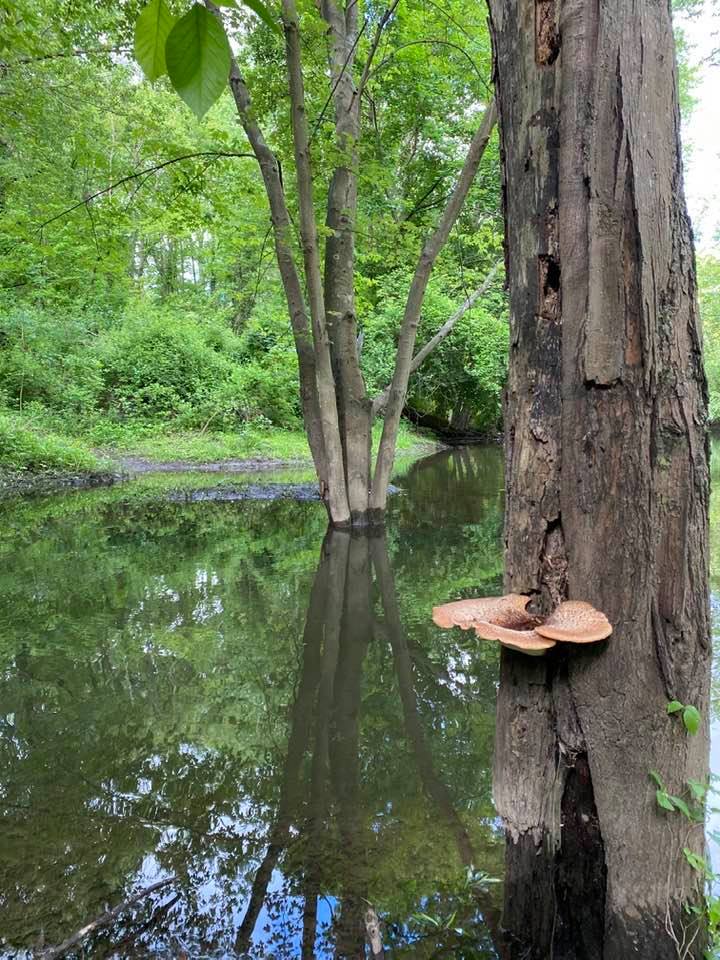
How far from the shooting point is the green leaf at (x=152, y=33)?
61 centimetres

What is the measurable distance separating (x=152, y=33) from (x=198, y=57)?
0.10 meters

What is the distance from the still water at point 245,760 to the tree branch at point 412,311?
166 cm

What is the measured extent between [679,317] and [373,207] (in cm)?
864

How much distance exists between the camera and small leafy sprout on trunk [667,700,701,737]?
132 cm

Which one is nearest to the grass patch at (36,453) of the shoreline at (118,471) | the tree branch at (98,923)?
the shoreline at (118,471)

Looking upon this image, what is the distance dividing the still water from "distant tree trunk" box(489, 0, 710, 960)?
613mm

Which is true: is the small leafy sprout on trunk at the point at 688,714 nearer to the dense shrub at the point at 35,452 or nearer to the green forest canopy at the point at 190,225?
the green forest canopy at the point at 190,225

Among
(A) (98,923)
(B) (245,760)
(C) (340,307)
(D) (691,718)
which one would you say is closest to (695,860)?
(D) (691,718)

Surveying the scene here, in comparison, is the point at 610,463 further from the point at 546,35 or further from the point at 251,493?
the point at 251,493

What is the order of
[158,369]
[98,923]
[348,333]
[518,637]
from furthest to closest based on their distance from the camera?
1. [158,369]
2. [348,333]
3. [98,923]
4. [518,637]

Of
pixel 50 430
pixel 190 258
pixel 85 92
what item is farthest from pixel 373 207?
pixel 190 258

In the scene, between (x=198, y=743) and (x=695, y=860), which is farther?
(x=198, y=743)

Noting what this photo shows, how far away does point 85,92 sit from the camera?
35.3 feet

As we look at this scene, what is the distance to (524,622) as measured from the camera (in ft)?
4.55
